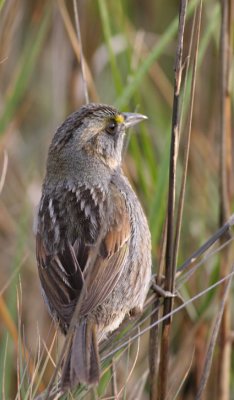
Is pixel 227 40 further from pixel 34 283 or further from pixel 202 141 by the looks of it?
pixel 34 283

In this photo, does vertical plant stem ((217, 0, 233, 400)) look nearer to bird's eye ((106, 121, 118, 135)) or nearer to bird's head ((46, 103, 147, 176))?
bird's head ((46, 103, 147, 176))

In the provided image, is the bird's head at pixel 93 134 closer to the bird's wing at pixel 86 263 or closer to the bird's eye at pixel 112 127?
the bird's eye at pixel 112 127

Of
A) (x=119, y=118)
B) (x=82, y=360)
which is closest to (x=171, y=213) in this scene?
(x=82, y=360)

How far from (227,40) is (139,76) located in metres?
0.48

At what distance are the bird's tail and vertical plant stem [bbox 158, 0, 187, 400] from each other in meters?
0.32

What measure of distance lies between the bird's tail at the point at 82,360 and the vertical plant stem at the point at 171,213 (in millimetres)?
317

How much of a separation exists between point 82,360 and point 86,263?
58cm

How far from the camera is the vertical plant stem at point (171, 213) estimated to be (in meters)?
3.16

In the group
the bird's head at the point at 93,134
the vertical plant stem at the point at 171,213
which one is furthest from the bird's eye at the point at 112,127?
the vertical plant stem at the point at 171,213

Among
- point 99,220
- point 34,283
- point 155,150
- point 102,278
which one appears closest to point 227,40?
point 99,220

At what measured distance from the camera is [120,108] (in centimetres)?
445

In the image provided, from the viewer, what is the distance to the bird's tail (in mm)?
3039

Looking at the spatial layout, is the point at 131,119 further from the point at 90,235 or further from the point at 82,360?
the point at 82,360

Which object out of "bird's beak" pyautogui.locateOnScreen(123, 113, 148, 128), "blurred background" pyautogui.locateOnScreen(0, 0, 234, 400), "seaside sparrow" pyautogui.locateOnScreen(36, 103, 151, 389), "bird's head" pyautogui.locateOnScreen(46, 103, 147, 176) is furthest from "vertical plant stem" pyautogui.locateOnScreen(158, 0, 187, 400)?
"bird's beak" pyautogui.locateOnScreen(123, 113, 148, 128)
